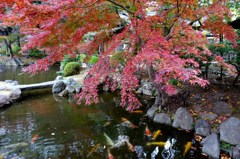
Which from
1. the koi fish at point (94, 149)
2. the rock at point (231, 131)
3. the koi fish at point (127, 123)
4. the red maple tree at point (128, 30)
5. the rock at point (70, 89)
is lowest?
the koi fish at point (94, 149)

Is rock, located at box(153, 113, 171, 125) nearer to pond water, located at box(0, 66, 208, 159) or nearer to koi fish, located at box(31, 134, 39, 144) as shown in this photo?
pond water, located at box(0, 66, 208, 159)

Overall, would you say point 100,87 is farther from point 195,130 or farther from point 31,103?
point 195,130

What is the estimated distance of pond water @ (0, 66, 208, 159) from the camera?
5016mm

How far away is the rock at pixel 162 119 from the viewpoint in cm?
637

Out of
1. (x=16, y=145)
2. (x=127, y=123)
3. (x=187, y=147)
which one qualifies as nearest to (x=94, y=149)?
(x=127, y=123)

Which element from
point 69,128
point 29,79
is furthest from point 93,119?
point 29,79

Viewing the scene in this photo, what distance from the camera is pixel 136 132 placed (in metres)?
6.04

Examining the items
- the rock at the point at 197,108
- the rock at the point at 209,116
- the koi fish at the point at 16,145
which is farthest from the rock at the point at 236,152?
the koi fish at the point at 16,145

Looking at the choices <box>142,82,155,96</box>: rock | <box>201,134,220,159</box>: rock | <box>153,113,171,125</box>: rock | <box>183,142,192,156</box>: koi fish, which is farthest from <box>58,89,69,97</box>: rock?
<box>201,134,220,159</box>: rock

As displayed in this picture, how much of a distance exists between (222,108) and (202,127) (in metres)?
1.02

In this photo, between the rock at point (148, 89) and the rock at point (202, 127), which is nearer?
the rock at point (202, 127)

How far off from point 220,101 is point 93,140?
395cm

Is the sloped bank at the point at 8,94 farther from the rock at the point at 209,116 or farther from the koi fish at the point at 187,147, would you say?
the rock at the point at 209,116

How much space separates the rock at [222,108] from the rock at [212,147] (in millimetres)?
1204
